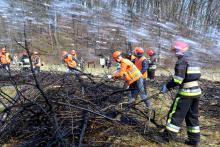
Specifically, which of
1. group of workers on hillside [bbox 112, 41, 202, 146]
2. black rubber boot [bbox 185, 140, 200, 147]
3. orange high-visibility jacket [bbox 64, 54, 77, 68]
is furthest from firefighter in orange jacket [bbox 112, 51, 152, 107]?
orange high-visibility jacket [bbox 64, 54, 77, 68]

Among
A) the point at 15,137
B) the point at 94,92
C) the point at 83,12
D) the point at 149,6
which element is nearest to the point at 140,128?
the point at 94,92

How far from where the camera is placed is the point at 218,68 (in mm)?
18375

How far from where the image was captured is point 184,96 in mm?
4852

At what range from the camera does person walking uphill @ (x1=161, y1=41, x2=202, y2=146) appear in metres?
4.75

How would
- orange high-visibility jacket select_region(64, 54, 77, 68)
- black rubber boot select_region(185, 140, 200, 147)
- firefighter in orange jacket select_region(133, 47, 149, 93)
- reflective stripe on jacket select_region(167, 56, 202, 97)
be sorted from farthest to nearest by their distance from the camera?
1. orange high-visibility jacket select_region(64, 54, 77, 68)
2. firefighter in orange jacket select_region(133, 47, 149, 93)
3. black rubber boot select_region(185, 140, 200, 147)
4. reflective stripe on jacket select_region(167, 56, 202, 97)

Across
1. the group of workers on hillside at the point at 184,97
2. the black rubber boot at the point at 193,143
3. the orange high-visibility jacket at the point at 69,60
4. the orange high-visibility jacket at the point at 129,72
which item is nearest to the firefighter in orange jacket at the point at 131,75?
the orange high-visibility jacket at the point at 129,72

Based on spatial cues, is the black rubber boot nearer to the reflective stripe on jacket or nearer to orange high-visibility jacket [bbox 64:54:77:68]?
the reflective stripe on jacket

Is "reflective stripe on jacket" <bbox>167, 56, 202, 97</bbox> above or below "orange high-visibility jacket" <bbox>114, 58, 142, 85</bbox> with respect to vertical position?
above

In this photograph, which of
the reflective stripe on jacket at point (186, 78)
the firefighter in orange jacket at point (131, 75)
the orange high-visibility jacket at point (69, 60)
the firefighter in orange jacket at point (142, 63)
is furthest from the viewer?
the orange high-visibility jacket at point (69, 60)

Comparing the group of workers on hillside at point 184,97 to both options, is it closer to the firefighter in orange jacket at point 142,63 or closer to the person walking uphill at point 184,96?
the person walking uphill at point 184,96

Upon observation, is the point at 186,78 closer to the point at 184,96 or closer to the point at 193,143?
the point at 184,96

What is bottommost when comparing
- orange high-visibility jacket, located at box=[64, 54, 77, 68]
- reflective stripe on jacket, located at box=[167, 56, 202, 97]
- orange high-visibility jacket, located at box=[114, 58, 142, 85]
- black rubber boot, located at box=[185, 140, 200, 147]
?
orange high-visibility jacket, located at box=[64, 54, 77, 68]

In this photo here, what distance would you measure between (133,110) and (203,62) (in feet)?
45.0

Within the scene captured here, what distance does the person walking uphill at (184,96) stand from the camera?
475 centimetres
